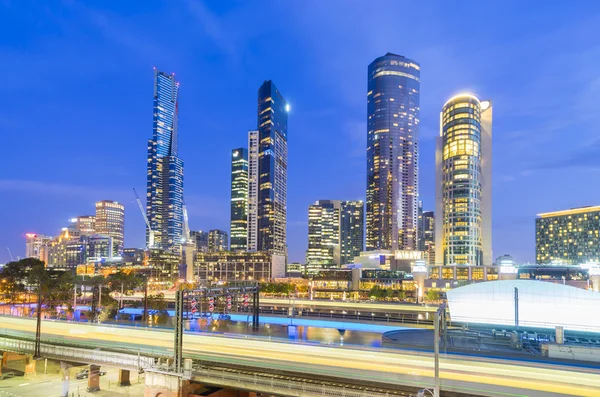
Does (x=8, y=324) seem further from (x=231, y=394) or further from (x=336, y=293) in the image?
(x=336, y=293)

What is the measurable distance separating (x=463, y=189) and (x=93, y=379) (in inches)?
5965

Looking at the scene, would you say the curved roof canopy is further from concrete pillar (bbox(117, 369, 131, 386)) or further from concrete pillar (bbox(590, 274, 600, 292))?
concrete pillar (bbox(590, 274, 600, 292))

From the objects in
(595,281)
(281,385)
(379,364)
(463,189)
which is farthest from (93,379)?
(463,189)

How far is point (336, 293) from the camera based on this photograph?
529 ft

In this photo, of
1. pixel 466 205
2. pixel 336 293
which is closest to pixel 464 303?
pixel 336 293

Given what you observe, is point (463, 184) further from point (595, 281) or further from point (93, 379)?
point (93, 379)

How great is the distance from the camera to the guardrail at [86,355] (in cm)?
3384

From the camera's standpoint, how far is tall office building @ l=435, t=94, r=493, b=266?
168 meters

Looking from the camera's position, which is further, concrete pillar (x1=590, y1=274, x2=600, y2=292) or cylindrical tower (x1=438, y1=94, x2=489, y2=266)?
cylindrical tower (x1=438, y1=94, x2=489, y2=266)

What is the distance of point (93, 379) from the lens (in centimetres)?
4394

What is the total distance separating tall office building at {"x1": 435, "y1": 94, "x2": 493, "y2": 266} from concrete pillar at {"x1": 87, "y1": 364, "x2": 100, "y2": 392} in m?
147

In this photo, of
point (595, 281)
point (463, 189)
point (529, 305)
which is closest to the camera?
point (529, 305)

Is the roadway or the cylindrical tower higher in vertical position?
the cylindrical tower

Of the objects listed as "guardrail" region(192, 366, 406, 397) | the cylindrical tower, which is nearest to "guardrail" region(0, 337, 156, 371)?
"guardrail" region(192, 366, 406, 397)
